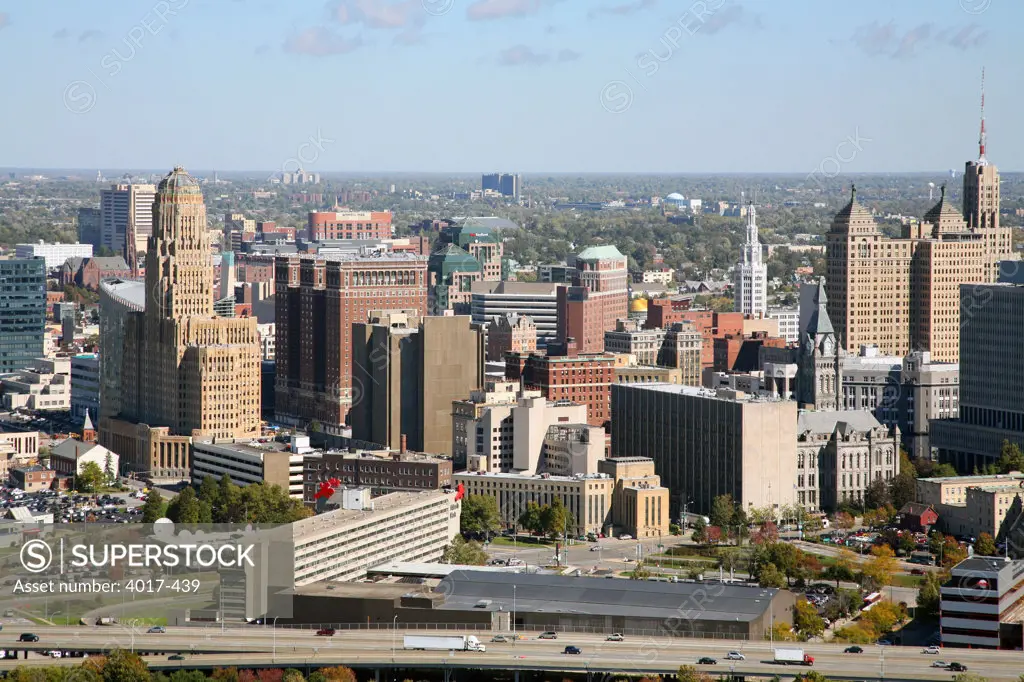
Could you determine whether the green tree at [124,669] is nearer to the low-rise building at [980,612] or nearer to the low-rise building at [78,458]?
the low-rise building at [980,612]

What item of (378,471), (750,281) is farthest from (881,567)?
(750,281)

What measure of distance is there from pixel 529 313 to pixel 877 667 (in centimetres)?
8653

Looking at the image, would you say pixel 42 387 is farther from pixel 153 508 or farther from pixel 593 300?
pixel 153 508

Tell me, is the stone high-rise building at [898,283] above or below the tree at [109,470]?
above

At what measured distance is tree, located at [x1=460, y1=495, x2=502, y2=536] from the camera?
299 feet

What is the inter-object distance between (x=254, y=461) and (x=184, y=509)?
690 centimetres

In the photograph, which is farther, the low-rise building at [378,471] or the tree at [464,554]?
the low-rise building at [378,471]

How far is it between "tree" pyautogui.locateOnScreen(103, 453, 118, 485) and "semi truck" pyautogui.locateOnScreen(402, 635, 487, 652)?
4208cm

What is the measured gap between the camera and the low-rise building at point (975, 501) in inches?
3497

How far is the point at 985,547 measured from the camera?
84312 mm

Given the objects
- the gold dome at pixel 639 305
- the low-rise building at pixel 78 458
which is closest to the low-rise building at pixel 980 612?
the low-rise building at pixel 78 458

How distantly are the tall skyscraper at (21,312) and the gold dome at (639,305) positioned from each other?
43751 millimetres

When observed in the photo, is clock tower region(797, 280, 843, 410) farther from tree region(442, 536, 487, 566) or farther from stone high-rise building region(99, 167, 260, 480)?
tree region(442, 536, 487, 566)

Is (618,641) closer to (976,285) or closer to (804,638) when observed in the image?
(804,638)
